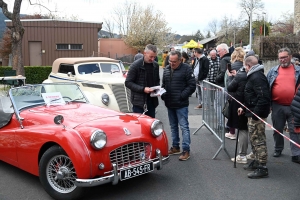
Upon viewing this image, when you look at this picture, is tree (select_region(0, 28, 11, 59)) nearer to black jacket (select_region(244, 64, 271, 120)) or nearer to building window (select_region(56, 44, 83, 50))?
building window (select_region(56, 44, 83, 50))

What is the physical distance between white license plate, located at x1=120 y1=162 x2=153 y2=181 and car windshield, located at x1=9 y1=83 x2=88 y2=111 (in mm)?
2038

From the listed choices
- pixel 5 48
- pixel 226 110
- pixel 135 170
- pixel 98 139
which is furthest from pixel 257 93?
pixel 5 48

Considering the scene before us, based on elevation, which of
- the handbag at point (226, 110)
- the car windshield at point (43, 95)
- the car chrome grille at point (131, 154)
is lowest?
the car chrome grille at point (131, 154)

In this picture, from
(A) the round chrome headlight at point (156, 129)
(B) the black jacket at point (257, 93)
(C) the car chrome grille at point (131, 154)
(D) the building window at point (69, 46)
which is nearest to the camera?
(C) the car chrome grille at point (131, 154)

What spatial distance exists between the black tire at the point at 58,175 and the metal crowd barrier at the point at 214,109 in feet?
9.20

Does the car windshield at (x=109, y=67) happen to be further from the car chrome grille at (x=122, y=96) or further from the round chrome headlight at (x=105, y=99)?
the round chrome headlight at (x=105, y=99)

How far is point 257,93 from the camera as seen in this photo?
5.34 metres

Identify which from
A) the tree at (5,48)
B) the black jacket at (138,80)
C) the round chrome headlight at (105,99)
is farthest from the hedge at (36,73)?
the tree at (5,48)

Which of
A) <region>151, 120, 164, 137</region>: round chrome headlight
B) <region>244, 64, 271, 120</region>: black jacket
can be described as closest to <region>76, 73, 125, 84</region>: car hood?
<region>151, 120, 164, 137</region>: round chrome headlight

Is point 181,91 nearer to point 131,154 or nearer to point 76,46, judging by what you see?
point 131,154

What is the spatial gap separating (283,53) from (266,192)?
244cm

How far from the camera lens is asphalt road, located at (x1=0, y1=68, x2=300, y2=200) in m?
4.72

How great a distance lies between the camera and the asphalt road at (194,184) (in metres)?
4.72

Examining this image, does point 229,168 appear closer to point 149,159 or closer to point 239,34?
point 149,159
